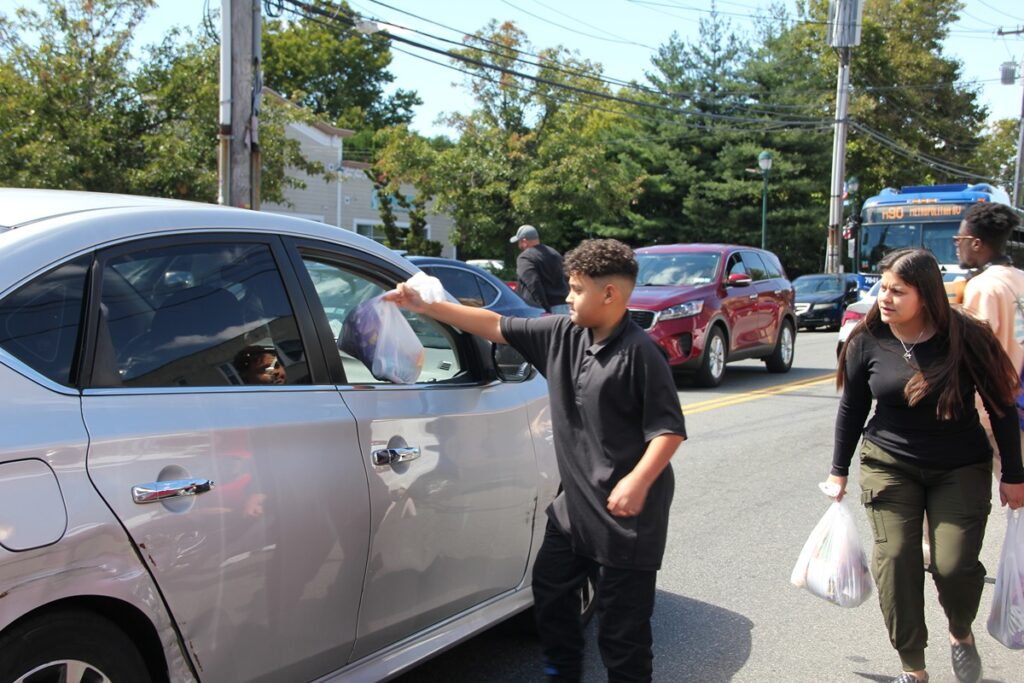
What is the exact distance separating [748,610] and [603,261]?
254 cm

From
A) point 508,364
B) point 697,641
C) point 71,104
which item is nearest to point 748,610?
point 697,641

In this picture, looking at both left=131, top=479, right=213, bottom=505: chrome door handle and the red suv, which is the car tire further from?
the red suv

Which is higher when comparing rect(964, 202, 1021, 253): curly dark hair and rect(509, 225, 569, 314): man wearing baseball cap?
rect(964, 202, 1021, 253): curly dark hair

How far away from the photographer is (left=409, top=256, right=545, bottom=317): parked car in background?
35.0 ft

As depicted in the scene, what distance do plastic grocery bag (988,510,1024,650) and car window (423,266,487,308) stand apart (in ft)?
23.5

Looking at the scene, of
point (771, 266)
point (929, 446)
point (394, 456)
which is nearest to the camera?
point (394, 456)

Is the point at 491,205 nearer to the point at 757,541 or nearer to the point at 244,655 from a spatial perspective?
the point at 757,541

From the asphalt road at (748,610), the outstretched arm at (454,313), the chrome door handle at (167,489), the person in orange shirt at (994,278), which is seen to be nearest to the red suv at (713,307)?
the asphalt road at (748,610)

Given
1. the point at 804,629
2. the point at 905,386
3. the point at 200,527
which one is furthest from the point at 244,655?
the point at 804,629

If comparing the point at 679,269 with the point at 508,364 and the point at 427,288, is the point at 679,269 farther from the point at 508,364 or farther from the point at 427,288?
the point at 427,288

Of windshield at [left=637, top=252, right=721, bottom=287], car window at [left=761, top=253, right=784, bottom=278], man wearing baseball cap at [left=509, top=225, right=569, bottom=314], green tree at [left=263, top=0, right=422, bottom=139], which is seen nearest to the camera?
man wearing baseball cap at [left=509, top=225, right=569, bottom=314]

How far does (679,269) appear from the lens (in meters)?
13.8

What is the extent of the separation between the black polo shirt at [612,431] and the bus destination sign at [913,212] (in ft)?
64.5

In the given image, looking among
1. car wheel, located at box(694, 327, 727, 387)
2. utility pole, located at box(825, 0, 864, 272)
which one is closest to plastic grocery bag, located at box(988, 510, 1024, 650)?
car wheel, located at box(694, 327, 727, 387)
